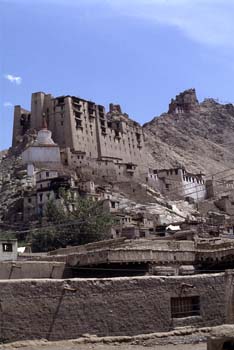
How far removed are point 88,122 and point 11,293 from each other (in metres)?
68.7

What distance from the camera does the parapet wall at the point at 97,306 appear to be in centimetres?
1321

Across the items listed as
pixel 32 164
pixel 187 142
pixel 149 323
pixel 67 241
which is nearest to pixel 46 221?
pixel 67 241

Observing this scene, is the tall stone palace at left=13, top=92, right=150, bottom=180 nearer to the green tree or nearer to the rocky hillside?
the rocky hillside

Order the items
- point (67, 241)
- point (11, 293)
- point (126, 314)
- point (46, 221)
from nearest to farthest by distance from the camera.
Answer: point (11, 293)
point (126, 314)
point (67, 241)
point (46, 221)

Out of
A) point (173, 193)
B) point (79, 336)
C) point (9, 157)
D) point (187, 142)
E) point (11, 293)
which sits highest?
point (187, 142)

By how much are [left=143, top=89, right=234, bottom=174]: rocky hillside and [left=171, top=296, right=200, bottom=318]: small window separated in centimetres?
8244

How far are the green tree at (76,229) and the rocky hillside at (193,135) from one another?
47.2 metres

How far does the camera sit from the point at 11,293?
43.3ft

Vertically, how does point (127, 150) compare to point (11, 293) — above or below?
above

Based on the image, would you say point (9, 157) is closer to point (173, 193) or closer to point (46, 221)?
point (173, 193)

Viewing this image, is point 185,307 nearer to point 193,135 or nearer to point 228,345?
Answer: point 228,345

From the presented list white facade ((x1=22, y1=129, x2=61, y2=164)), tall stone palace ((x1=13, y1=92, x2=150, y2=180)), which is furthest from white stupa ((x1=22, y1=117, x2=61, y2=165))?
tall stone palace ((x1=13, y1=92, x2=150, y2=180))

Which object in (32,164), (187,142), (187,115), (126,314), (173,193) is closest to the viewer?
(126,314)

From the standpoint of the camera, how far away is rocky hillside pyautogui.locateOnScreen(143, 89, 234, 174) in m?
111
